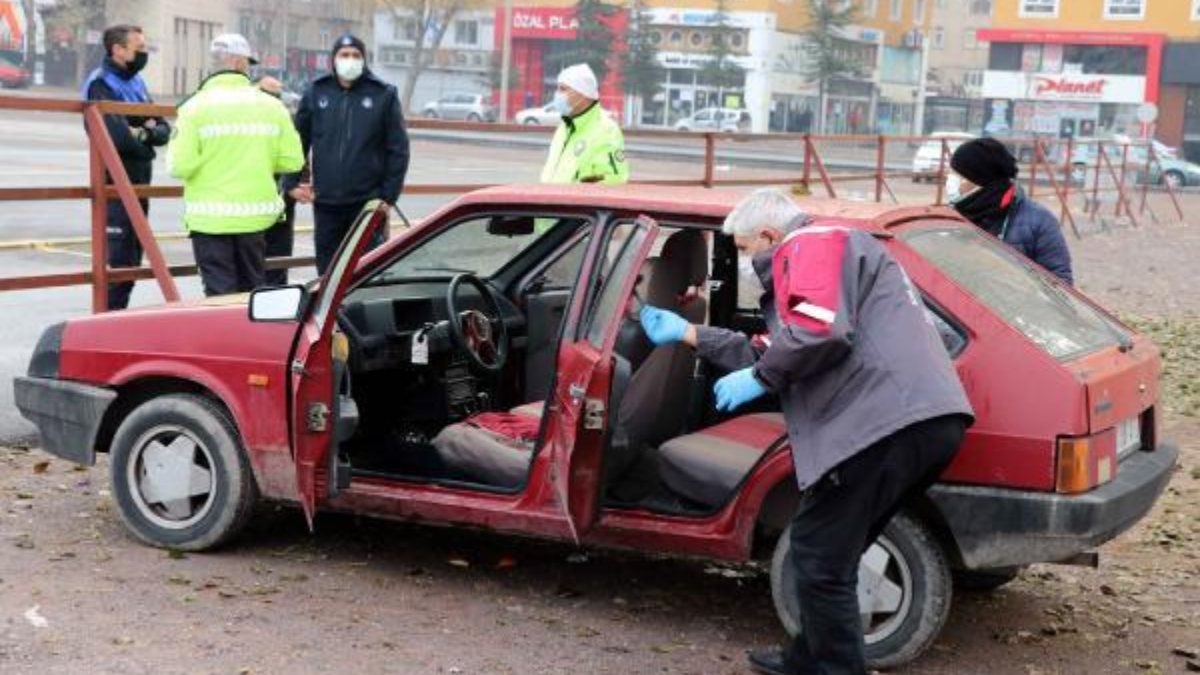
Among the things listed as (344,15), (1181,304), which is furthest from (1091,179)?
(344,15)

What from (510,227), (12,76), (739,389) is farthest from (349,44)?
(12,76)

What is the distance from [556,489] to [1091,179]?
29.2 m

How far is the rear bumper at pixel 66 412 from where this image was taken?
6180mm

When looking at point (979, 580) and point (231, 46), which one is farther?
point (231, 46)

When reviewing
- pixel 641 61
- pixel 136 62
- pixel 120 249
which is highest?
pixel 641 61

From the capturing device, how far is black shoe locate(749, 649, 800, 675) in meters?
5.00

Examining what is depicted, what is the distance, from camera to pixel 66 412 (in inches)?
246

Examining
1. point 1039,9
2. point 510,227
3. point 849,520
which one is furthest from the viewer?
point 1039,9

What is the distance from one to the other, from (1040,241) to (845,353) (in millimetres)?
3163

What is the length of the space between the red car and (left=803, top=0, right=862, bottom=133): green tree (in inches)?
2761

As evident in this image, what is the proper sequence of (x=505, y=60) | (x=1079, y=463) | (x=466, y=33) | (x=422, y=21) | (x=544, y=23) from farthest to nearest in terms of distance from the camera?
1. (x=466, y=33)
2. (x=544, y=23)
3. (x=422, y=21)
4. (x=505, y=60)
5. (x=1079, y=463)

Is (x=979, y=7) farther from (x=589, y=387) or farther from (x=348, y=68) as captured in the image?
(x=589, y=387)

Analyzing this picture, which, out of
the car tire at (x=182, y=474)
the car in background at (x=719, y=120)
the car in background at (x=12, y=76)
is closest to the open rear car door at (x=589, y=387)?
the car tire at (x=182, y=474)

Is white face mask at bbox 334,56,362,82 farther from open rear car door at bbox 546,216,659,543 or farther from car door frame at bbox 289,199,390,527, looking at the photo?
open rear car door at bbox 546,216,659,543
